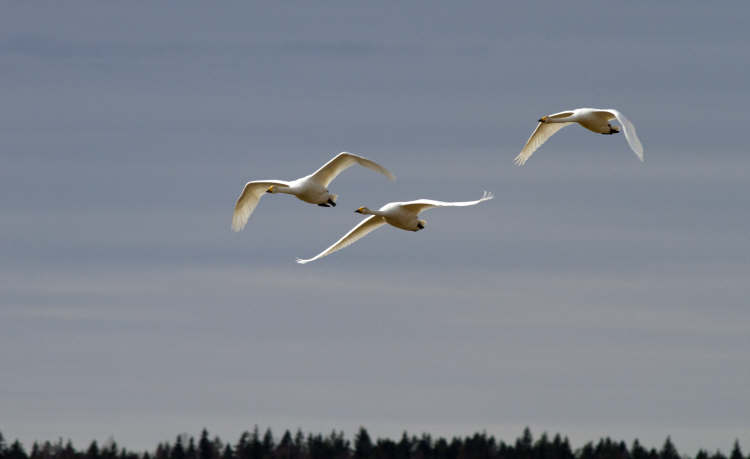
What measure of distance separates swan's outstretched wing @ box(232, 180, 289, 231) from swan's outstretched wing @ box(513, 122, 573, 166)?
11.1 meters

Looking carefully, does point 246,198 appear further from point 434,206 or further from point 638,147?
point 638,147

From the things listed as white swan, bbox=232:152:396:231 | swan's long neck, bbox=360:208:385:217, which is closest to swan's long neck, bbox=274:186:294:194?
white swan, bbox=232:152:396:231

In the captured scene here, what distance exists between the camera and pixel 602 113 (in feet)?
264

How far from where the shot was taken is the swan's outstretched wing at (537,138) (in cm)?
8469

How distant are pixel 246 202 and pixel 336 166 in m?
6.88

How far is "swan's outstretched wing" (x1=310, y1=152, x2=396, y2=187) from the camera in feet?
257

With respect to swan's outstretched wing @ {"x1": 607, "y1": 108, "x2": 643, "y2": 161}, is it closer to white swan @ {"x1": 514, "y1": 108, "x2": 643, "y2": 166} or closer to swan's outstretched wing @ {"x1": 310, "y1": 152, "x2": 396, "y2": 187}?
white swan @ {"x1": 514, "y1": 108, "x2": 643, "y2": 166}

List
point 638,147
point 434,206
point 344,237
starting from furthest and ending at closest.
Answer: point 344,237
point 434,206
point 638,147

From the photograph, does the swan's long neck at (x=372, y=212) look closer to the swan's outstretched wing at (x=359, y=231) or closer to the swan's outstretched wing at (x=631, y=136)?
the swan's outstretched wing at (x=359, y=231)

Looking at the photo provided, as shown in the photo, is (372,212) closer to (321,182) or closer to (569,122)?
(321,182)

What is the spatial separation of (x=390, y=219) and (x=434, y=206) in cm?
288

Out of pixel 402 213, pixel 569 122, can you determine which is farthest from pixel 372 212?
pixel 569 122

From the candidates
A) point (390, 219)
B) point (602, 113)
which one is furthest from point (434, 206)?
point (602, 113)

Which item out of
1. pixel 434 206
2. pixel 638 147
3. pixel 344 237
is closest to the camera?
pixel 638 147
